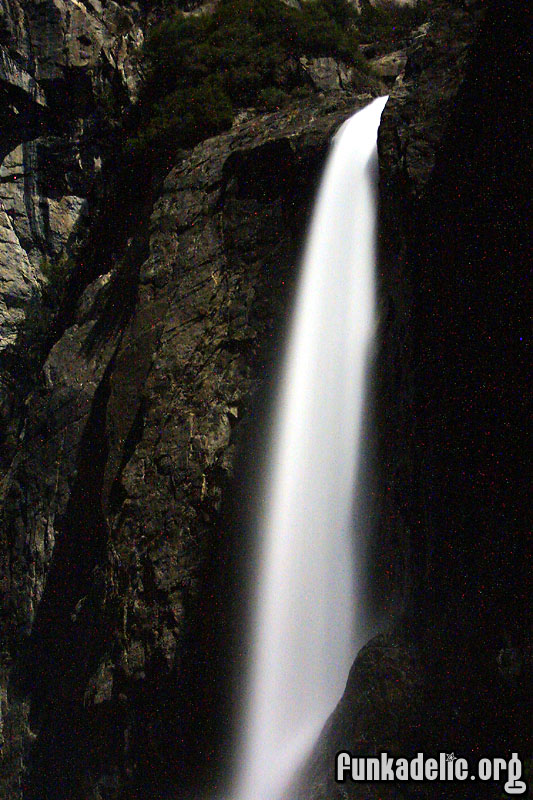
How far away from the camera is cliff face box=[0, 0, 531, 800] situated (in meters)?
6.03

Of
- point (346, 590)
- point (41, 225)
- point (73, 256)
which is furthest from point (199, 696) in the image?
point (41, 225)

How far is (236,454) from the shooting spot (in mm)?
10578

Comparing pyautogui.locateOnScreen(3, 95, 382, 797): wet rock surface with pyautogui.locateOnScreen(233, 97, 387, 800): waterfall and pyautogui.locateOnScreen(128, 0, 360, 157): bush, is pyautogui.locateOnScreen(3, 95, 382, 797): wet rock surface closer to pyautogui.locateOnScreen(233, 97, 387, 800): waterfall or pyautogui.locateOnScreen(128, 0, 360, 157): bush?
pyautogui.locateOnScreen(233, 97, 387, 800): waterfall

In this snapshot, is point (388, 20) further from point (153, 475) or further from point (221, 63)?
point (153, 475)

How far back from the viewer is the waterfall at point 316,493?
8.62m

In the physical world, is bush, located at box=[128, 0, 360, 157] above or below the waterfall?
above

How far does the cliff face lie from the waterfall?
0.48 metres

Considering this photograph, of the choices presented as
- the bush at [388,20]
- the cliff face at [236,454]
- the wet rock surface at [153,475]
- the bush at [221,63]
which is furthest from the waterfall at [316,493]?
the bush at [388,20]

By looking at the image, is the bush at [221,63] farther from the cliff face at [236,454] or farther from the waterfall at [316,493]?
the waterfall at [316,493]

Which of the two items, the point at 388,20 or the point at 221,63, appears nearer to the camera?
the point at 221,63

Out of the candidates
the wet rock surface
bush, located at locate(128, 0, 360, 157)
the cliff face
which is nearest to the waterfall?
the cliff face

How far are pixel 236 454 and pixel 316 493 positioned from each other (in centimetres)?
145

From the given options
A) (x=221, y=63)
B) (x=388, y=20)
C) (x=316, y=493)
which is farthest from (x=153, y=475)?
(x=388, y=20)

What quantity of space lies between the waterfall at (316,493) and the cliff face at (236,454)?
1.57 ft
